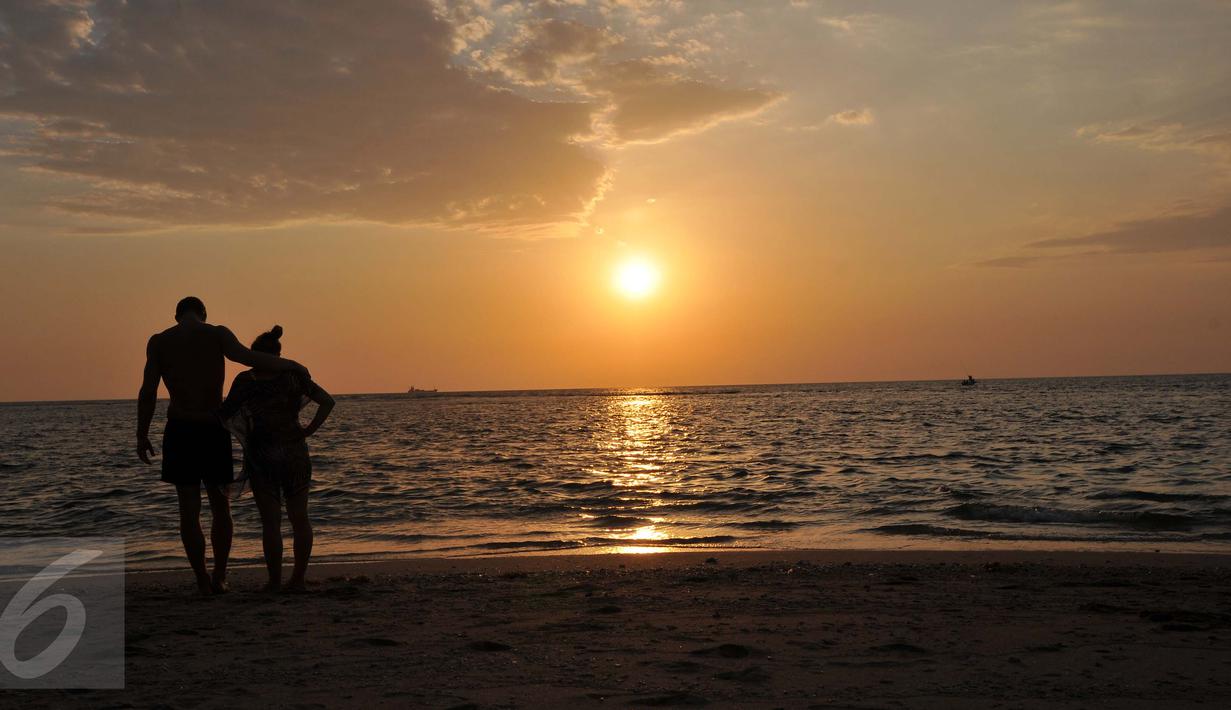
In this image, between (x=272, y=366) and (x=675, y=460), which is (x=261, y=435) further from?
(x=675, y=460)

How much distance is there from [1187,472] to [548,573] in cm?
1410

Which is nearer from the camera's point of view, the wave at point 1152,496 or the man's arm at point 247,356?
the man's arm at point 247,356

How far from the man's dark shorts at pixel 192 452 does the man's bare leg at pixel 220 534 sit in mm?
203

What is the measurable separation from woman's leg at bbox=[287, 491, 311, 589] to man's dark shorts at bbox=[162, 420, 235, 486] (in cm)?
62

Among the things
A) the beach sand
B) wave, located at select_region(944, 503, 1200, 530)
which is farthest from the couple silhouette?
wave, located at select_region(944, 503, 1200, 530)

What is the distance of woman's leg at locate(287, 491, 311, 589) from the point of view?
7.37 metres

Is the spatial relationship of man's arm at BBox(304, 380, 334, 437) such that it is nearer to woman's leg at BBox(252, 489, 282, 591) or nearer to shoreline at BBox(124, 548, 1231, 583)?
woman's leg at BBox(252, 489, 282, 591)

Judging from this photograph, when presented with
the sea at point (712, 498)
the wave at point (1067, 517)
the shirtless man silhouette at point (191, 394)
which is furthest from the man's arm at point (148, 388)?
the wave at point (1067, 517)

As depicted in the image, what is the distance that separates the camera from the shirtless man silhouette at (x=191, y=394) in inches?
272

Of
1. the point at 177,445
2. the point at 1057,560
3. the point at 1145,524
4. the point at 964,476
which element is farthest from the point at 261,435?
the point at 964,476

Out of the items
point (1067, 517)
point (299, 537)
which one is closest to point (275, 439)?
point (299, 537)

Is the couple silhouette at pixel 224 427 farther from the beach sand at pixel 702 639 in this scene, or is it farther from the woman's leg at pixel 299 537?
the beach sand at pixel 702 639

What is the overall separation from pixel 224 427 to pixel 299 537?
1.08 metres

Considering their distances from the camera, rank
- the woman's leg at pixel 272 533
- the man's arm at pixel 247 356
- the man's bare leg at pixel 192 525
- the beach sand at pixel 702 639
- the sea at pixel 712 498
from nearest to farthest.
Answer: the beach sand at pixel 702 639 < the man's arm at pixel 247 356 < the man's bare leg at pixel 192 525 < the woman's leg at pixel 272 533 < the sea at pixel 712 498
